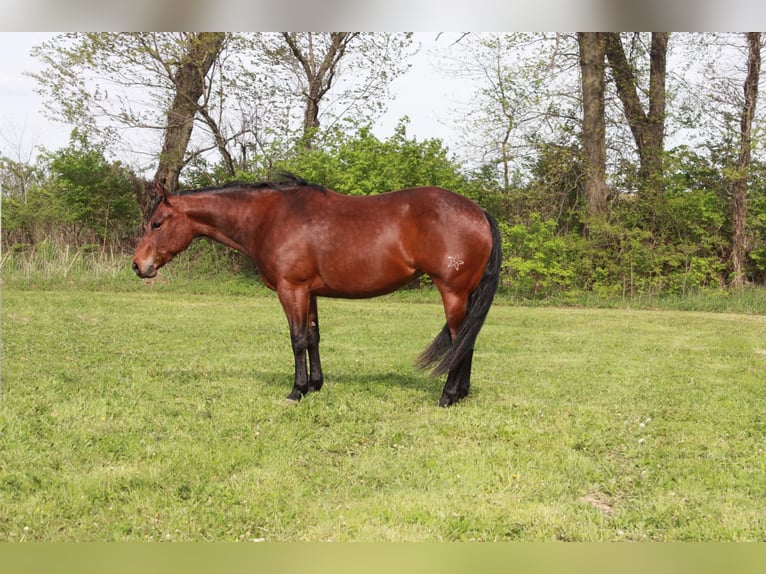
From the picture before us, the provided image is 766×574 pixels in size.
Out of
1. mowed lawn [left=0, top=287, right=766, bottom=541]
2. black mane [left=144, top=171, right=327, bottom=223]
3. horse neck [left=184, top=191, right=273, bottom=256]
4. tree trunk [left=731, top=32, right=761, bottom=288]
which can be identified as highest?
tree trunk [left=731, top=32, right=761, bottom=288]

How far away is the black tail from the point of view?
219 inches

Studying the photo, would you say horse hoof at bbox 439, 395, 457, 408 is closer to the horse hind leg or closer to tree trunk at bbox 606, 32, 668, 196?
the horse hind leg

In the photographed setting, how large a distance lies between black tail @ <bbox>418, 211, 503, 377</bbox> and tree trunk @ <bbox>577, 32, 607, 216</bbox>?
8.42m

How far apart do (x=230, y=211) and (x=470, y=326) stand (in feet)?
7.24

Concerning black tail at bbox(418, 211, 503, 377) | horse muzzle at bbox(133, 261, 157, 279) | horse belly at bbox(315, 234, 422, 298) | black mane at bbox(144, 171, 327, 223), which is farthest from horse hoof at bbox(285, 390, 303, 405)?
black mane at bbox(144, 171, 327, 223)

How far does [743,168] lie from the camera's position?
45.4 ft

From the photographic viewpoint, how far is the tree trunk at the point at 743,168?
13.6 metres

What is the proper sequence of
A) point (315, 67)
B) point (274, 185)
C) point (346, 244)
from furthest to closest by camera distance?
point (315, 67), point (274, 185), point (346, 244)

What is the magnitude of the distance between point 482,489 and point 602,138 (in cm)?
1126

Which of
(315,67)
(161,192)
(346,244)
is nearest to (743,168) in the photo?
(315,67)

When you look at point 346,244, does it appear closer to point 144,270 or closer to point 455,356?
point 455,356

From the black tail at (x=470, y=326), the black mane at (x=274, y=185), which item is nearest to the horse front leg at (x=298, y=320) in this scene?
the black mane at (x=274, y=185)
